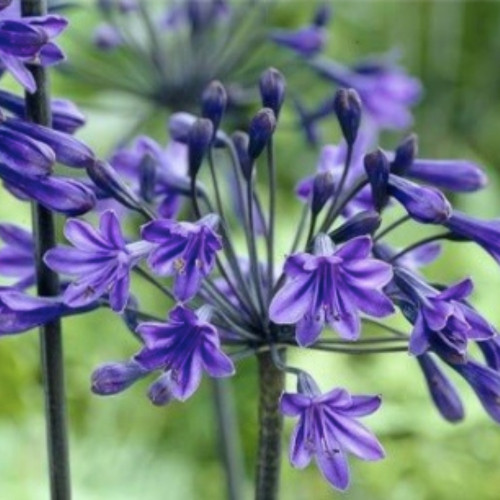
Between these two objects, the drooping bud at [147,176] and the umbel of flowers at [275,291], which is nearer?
the umbel of flowers at [275,291]

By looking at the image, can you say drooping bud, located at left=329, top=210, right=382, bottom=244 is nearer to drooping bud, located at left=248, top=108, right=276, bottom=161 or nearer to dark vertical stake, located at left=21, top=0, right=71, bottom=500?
drooping bud, located at left=248, top=108, right=276, bottom=161

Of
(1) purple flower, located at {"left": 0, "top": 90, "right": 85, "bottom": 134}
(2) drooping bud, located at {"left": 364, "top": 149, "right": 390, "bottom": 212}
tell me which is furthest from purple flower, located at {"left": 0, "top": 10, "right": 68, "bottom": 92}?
(2) drooping bud, located at {"left": 364, "top": 149, "right": 390, "bottom": 212}

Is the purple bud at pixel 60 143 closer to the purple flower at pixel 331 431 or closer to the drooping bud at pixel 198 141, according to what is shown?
the drooping bud at pixel 198 141

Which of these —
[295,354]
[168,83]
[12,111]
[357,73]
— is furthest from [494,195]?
[12,111]

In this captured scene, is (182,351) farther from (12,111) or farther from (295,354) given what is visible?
(295,354)

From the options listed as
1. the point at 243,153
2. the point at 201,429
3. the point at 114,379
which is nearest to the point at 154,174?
the point at 243,153

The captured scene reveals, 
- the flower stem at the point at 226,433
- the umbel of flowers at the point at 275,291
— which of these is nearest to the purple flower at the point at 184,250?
the umbel of flowers at the point at 275,291

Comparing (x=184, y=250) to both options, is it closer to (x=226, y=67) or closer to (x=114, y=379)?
(x=114, y=379)
